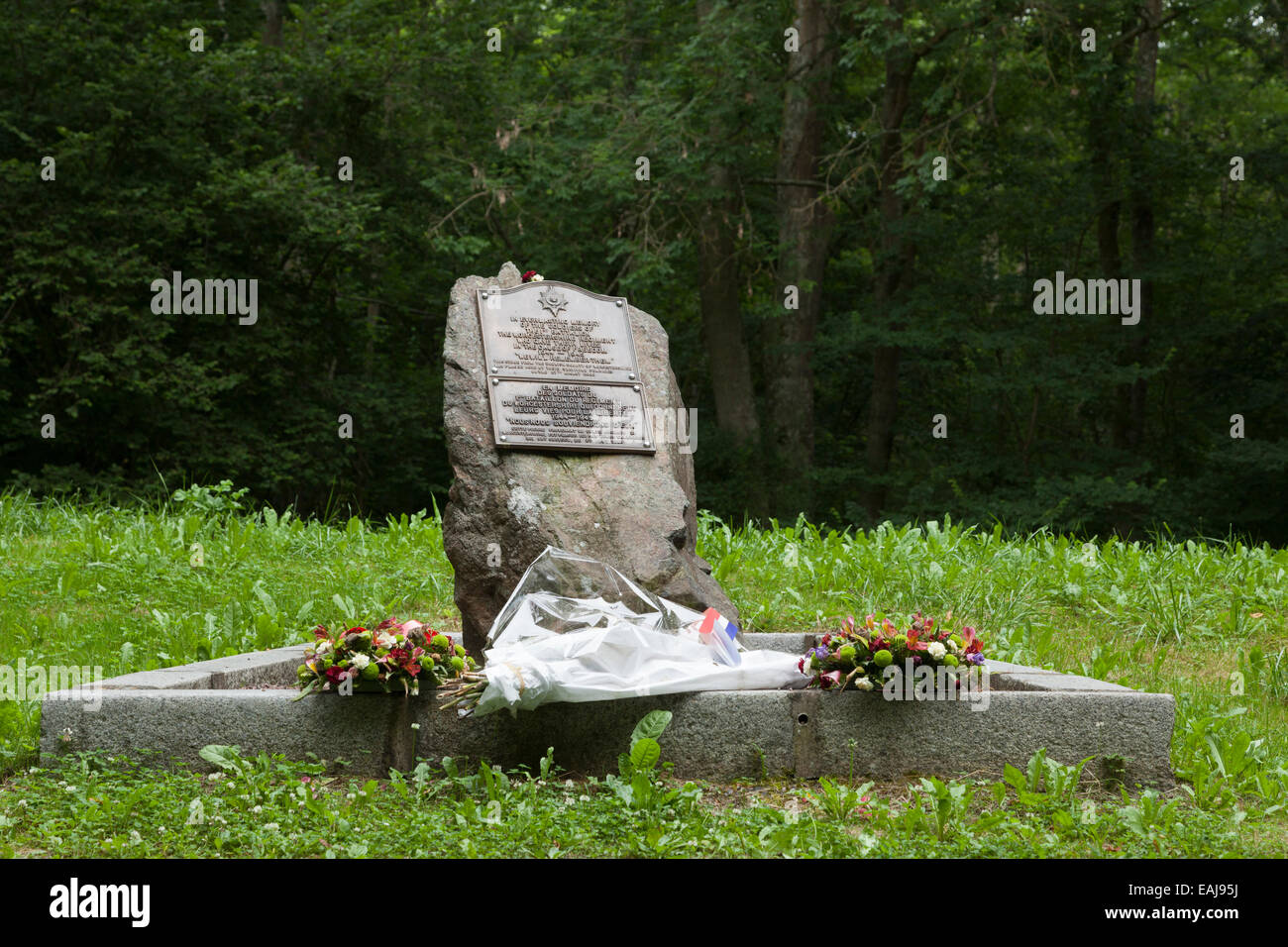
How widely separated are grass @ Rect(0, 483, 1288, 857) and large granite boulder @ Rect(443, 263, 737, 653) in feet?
3.58

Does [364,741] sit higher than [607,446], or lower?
lower

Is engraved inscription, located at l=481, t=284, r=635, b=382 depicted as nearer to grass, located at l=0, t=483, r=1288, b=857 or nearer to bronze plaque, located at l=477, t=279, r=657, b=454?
bronze plaque, located at l=477, t=279, r=657, b=454

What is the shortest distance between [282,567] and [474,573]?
143 inches

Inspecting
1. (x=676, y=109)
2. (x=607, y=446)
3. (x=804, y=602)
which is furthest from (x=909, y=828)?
(x=676, y=109)

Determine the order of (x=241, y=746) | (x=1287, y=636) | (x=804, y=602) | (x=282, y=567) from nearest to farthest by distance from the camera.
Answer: (x=241, y=746) < (x=1287, y=636) < (x=804, y=602) < (x=282, y=567)

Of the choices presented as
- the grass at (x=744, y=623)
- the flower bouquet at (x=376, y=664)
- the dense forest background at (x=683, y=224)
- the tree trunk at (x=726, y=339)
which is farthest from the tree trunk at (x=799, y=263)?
the flower bouquet at (x=376, y=664)

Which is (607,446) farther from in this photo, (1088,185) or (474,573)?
(1088,185)

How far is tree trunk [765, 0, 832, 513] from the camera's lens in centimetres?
1513

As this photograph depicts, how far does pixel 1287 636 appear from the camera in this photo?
7047 mm

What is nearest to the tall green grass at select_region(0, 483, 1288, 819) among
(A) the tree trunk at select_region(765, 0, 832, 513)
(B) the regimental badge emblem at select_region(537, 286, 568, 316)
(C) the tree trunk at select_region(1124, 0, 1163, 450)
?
(B) the regimental badge emblem at select_region(537, 286, 568, 316)

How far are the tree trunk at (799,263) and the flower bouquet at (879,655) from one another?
1032 centimetres

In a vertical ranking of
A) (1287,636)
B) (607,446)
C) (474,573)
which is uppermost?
(607,446)

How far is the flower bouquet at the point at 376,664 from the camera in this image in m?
4.60

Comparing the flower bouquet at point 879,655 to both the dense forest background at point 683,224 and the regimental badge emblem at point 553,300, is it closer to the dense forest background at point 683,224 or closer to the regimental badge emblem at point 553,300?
the regimental badge emblem at point 553,300
